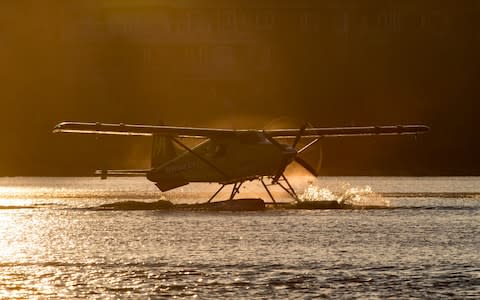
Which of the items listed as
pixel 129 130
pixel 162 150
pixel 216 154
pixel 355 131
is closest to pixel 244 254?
pixel 216 154

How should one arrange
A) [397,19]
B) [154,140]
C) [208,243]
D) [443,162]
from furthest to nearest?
[397,19] < [443,162] < [154,140] < [208,243]

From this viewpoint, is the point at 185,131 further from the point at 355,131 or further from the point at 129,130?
the point at 355,131

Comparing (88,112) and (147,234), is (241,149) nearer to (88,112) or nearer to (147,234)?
(147,234)

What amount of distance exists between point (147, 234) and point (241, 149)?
29.5 feet

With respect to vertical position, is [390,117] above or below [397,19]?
below

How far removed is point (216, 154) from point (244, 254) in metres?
16.9

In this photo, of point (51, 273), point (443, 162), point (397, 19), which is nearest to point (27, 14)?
point (397, 19)

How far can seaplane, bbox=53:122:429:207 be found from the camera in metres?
48.0

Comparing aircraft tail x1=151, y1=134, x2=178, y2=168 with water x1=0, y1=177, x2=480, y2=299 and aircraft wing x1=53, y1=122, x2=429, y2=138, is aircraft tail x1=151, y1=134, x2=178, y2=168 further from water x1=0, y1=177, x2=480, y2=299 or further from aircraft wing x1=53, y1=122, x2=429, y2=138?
water x1=0, y1=177, x2=480, y2=299

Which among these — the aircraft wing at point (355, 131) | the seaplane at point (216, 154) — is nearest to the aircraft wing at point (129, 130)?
the seaplane at point (216, 154)

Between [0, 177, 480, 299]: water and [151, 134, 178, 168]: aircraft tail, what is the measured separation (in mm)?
2157

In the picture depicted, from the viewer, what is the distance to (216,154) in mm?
49875

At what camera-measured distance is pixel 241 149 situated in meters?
48.9

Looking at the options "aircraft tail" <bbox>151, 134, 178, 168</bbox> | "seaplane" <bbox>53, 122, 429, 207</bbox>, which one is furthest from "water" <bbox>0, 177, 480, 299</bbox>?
"aircraft tail" <bbox>151, 134, 178, 168</bbox>
